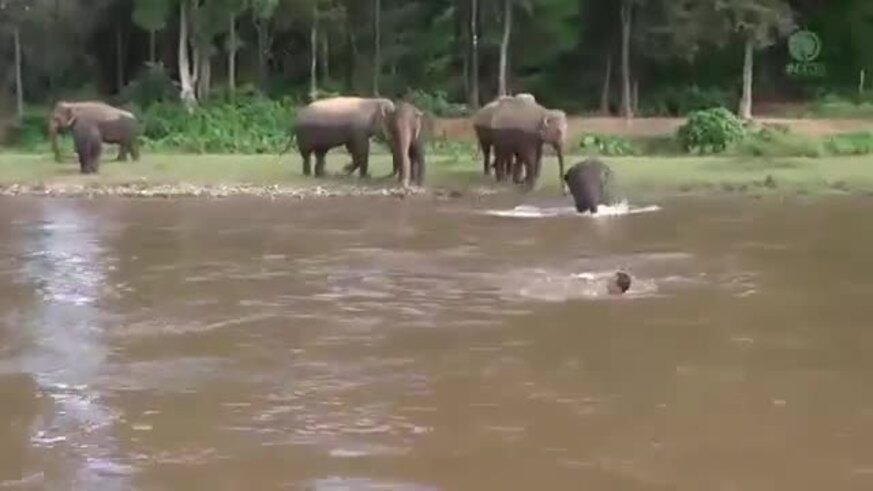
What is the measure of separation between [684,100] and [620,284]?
93.6 ft

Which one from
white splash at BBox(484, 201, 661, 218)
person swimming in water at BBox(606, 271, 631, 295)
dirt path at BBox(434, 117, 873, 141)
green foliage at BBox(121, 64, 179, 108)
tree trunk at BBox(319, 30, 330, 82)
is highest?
tree trunk at BBox(319, 30, 330, 82)

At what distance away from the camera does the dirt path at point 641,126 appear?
33.1 meters

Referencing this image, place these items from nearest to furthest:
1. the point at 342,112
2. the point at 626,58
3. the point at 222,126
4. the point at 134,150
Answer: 1. the point at 342,112
2. the point at 134,150
3. the point at 222,126
4. the point at 626,58

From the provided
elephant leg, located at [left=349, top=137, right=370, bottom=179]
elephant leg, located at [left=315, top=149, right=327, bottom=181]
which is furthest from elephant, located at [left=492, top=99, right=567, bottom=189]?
elephant leg, located at [left=315, top=149, right=327, bottom=181]

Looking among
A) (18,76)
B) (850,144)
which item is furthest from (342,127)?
(18,76)

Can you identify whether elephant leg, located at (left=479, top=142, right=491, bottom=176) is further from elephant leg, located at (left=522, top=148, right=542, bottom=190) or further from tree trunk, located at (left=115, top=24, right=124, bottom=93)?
tree trunk, located at (left=115, top=24, right=124, bottom=93)

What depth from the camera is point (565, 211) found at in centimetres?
1964

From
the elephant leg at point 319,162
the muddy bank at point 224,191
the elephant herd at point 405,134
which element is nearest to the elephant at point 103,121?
the elephant herd at point 405,134

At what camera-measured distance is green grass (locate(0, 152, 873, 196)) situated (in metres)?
23.4

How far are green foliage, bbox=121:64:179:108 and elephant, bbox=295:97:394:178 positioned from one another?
48.9ft

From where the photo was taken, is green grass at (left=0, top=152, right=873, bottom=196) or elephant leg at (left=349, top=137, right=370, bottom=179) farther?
elephant leg at (left=349, top=137, right=370, bottom=179)

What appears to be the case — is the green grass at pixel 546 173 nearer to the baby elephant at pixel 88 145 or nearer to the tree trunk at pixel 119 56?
the baby elephant at pixel 88 145

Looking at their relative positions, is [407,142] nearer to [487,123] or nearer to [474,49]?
[487,123]

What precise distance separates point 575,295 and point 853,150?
61.0 feet
